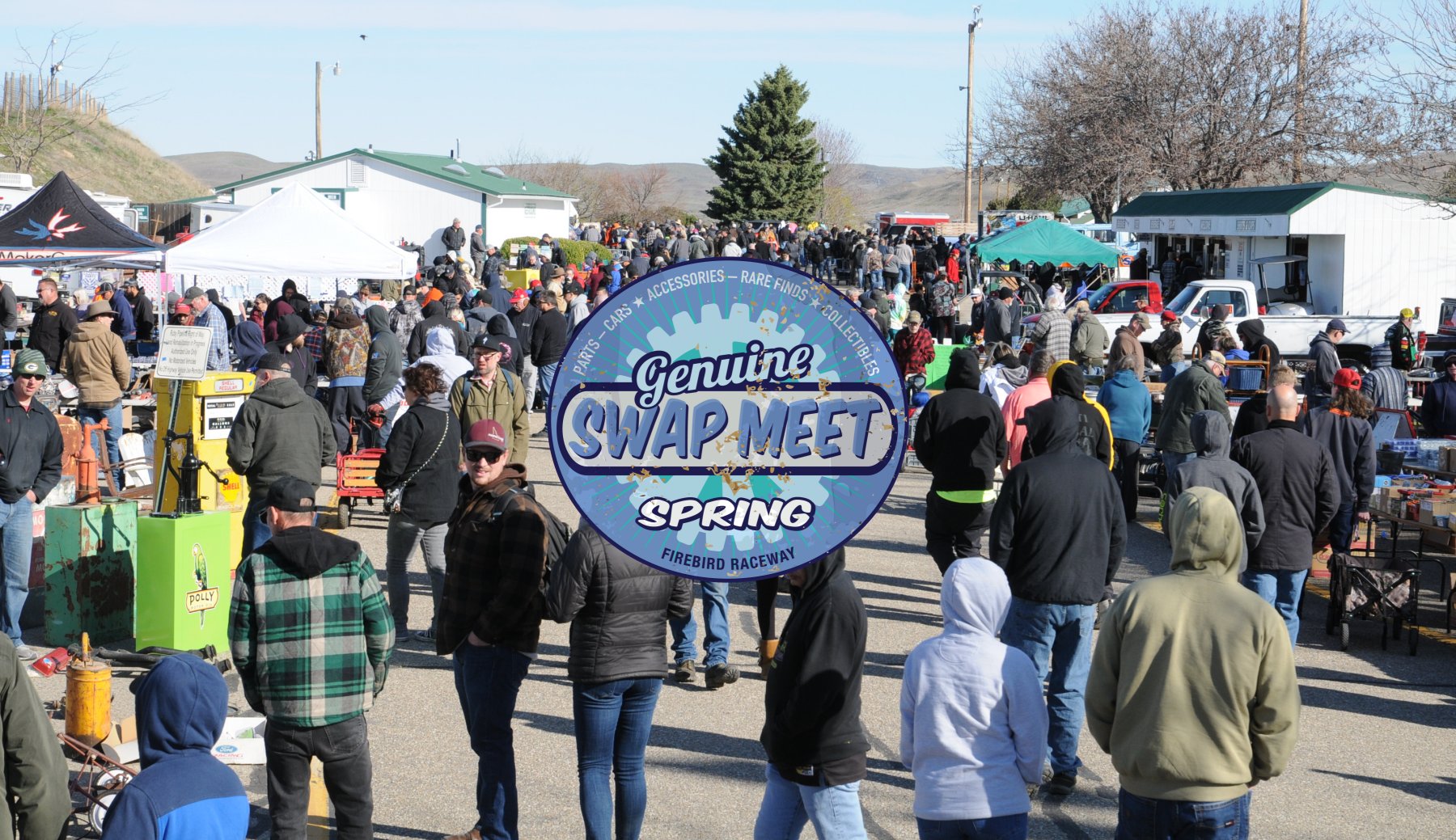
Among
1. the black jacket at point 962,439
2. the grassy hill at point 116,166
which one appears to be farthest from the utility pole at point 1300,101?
the grassy hill at point 116,166

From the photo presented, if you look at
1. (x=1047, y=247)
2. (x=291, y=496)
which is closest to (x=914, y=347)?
(x=1047, y=247)

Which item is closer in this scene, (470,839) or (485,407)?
(470,839)

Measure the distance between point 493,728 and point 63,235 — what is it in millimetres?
14709

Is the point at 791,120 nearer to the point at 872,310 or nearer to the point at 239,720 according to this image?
the point at 872,310

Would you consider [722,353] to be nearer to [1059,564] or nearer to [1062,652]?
[1059,564]

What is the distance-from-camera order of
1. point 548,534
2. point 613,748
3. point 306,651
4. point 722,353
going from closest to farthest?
1. point 722,353
2. point 306,651
3. point 613,748
4. point 548,534

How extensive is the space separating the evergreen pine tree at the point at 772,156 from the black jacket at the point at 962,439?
6488 centimetres

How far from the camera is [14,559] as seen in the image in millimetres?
8656

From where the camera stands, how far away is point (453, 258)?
3178 cm

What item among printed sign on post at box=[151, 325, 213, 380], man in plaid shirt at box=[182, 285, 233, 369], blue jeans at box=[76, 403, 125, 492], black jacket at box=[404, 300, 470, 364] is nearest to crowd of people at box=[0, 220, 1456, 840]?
printed sign on post at box=[151, 325, 213, 380]

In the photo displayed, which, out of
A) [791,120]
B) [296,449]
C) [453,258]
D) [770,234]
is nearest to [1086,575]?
[296,449]

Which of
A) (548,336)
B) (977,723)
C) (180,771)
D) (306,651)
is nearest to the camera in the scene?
(180,771)

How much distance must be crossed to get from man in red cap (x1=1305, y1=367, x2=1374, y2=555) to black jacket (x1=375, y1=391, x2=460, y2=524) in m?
5.96

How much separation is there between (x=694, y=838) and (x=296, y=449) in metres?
4.19
